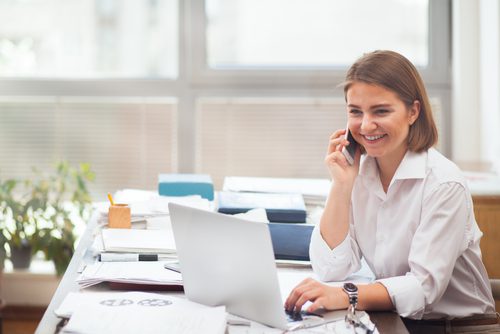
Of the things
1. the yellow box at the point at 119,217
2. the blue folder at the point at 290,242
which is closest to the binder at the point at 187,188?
the yellow box at the point at 119,217

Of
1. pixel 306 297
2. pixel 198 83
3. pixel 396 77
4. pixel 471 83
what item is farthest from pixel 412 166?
pixel 198 83

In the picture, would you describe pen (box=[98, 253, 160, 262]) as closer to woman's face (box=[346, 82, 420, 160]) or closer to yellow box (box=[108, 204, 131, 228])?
yellow box (box=[108, 204, 131, 228])

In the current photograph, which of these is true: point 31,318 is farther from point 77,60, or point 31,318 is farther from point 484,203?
point 484,203

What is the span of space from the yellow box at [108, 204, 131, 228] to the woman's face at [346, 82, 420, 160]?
2.23ft

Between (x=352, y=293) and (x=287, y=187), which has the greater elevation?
(x=287, y=187)

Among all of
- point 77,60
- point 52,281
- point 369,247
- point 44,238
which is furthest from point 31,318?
point 369,247

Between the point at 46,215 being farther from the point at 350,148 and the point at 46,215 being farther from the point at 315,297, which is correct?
the point at 315,297

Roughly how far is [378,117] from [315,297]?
1.59 ft

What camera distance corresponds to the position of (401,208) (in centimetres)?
177

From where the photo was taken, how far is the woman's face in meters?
1.71

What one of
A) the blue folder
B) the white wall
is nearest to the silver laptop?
the blue folder

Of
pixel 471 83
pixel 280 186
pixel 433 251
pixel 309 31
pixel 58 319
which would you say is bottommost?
pixel 58 319

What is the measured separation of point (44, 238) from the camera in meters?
3.30

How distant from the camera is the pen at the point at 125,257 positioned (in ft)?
5.86
